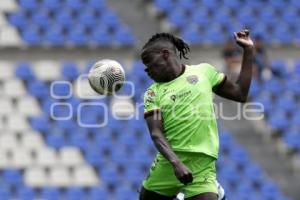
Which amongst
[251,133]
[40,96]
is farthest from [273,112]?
[40,96]

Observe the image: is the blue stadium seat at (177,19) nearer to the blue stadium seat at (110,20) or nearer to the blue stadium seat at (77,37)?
the blue stadium seat at (110,20)

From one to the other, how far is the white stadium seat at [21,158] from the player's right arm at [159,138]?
266 inches

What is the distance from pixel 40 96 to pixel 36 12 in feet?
6.32

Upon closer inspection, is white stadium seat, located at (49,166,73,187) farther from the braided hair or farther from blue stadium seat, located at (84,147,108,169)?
the braided hair

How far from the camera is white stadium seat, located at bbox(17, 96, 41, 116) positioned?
43.7 ft

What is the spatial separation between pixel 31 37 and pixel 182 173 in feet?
29.0

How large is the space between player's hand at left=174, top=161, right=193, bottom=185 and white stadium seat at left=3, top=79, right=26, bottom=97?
786cm

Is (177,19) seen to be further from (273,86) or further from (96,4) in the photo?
(273,86)

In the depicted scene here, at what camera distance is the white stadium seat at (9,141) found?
13.0 m

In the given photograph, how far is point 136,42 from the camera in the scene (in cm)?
1470

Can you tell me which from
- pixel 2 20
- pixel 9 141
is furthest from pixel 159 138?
pixel 2 20

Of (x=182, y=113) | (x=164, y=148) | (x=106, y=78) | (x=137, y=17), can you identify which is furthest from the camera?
(x=137, y=17)

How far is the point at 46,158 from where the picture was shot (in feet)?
42.1

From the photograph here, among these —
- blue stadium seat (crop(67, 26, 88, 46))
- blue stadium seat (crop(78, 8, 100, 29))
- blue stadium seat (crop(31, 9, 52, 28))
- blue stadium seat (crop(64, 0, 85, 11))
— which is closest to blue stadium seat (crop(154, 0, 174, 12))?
blue stadium seat (crop(78, 8, 100, 29))
